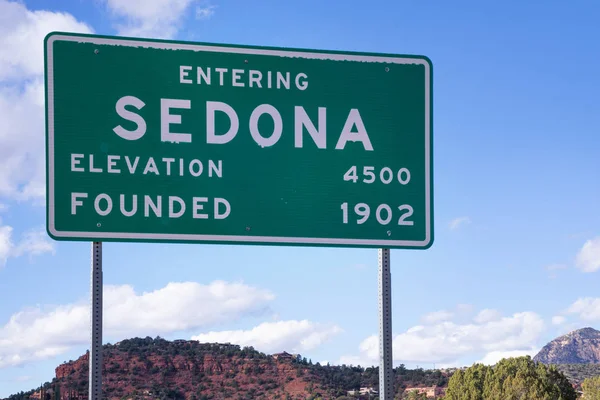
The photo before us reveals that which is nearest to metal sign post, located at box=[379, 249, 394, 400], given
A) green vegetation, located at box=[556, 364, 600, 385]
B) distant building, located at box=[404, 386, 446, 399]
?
distant building, located at box=[404, 386, 446, 399]

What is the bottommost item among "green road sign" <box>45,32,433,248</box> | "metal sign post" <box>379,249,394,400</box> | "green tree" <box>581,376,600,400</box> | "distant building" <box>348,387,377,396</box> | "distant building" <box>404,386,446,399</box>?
"distant building" <box>404,386,446,399</box>

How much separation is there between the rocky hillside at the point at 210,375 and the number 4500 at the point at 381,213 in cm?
9693

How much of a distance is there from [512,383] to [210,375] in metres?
59.0

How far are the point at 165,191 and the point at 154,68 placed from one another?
45.5 inches

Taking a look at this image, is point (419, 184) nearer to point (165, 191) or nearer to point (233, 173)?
point (233, 173)

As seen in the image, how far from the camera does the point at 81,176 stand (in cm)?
740

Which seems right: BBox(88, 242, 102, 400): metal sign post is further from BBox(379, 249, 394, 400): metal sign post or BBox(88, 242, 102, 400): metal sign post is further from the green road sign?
BBox(379, 249, 394, 400): metal sign post

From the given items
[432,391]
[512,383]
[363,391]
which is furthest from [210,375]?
[512,383]

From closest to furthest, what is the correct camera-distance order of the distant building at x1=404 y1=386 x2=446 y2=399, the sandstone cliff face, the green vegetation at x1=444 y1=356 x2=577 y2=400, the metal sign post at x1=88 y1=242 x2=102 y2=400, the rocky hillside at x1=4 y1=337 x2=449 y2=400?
the metal sign post at x1=88 y1=242 x2=102 y2=400 → the green vegetation at x1=444 y1=356 x2=577 y2=400 → the distant building at x1=404 y1=386 x2=446 y2=399 → the rocky hillside at x1=4 y1=337 x2=449 y2=400 → the sandstone cliff face

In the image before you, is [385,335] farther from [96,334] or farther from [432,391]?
[432,391]

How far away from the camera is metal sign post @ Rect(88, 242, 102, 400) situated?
6.95 meters

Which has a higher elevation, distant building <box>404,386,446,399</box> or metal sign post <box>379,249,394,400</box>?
metal sign post <box>379,249,394,400</box>

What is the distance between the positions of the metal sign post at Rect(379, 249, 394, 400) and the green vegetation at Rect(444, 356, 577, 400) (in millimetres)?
65279

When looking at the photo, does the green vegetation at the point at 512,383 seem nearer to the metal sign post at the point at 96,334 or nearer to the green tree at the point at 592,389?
the green tree at the point at 592,389
